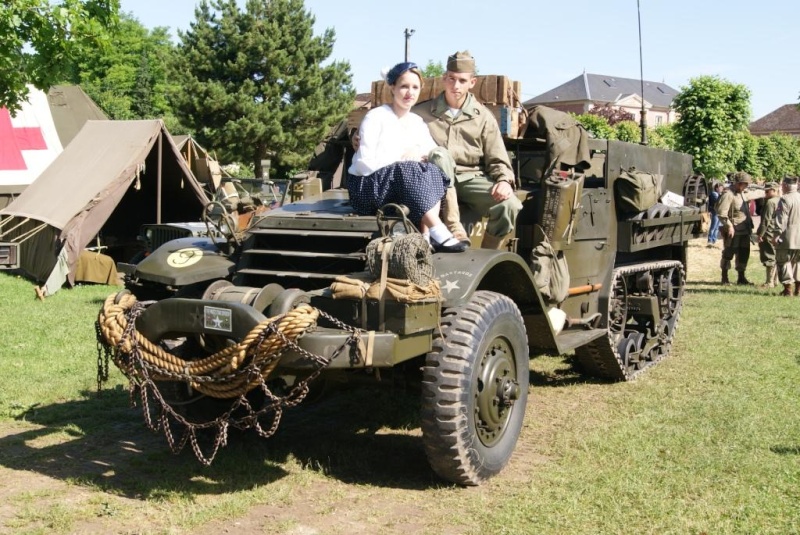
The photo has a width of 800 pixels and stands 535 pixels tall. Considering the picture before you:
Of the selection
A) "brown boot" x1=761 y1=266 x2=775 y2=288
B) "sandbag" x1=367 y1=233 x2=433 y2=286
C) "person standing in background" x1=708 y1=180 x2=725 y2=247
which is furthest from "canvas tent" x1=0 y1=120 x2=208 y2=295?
"person standing in background" x1=708 y1=180 x2=725 y2=247

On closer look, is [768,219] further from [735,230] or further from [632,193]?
[632,193]

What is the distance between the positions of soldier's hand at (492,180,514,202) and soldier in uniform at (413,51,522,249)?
73 mm

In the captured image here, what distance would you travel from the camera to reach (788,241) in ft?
45.0

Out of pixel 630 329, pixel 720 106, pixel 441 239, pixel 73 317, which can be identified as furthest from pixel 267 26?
pixel 441 239

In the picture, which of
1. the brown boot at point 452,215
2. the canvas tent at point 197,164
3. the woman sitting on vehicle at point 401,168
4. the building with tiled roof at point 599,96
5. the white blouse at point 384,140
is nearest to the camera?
the woman sitting on vehicle at point 401,168

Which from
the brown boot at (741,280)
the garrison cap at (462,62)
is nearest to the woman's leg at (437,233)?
the garrison cap at (462,62)

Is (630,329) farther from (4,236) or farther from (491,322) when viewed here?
(4,236)

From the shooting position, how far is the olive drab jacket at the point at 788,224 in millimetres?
13727

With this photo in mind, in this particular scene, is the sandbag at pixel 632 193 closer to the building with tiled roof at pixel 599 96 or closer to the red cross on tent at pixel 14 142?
the red cross on tent at pixel 14 142

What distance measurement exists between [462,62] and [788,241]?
9629 mm

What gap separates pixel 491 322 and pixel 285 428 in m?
1.99

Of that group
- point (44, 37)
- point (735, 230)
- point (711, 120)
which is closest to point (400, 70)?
point (44, 37)

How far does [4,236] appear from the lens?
47.2 feet

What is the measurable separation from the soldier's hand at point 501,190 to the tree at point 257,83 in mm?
30728
